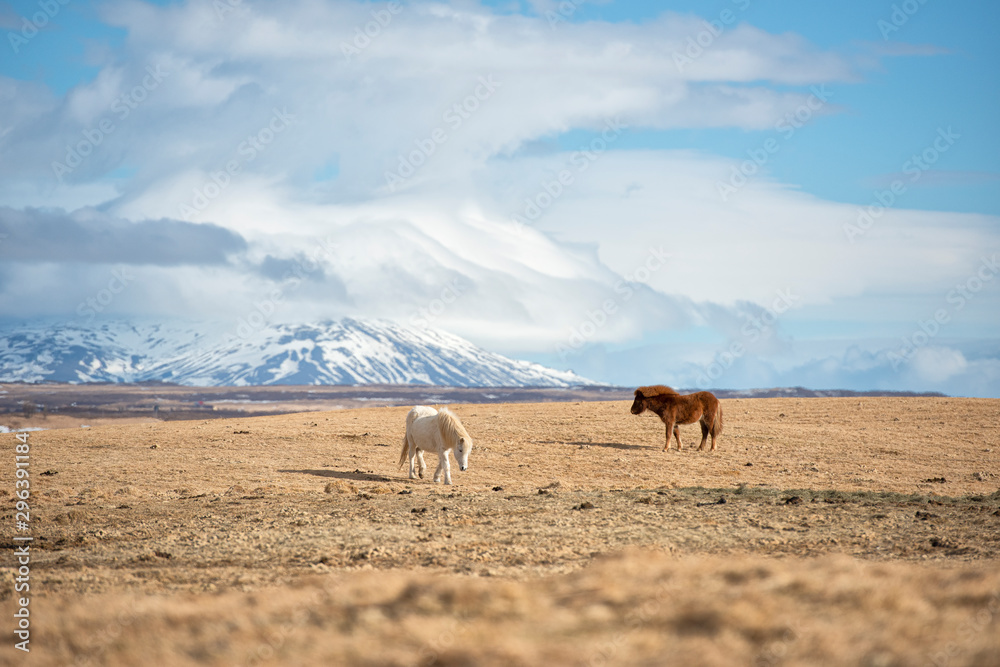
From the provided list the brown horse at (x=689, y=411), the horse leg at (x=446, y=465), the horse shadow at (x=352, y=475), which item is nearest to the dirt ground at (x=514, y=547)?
the horse shadow at (x=352, y=475)

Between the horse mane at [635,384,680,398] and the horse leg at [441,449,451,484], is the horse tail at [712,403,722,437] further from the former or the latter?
the horse leg at [441,449,451,484]

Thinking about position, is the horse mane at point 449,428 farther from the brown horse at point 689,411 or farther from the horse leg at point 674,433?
the horse leg at point 674,433

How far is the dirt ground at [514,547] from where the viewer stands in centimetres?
695

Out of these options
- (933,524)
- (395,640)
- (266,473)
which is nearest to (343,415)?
(266,473)

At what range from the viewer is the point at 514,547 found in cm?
1304

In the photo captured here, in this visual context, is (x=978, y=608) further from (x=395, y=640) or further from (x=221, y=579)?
(x=221, y=579)

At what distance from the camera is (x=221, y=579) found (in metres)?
11.0

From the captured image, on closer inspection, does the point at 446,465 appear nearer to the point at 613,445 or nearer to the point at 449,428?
the point at 449,428

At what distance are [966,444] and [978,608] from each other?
2495 cm

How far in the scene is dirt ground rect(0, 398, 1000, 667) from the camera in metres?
6.95

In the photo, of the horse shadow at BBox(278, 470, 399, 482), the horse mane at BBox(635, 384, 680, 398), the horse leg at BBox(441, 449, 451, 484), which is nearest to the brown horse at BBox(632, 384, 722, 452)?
the horse mane at BBox(635, 384, 680, 398)

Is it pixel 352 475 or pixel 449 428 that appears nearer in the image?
pixel 449 428

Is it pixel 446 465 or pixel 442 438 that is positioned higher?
pixel 442 438

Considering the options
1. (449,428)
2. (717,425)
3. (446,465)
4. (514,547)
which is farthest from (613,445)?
(514,547)
